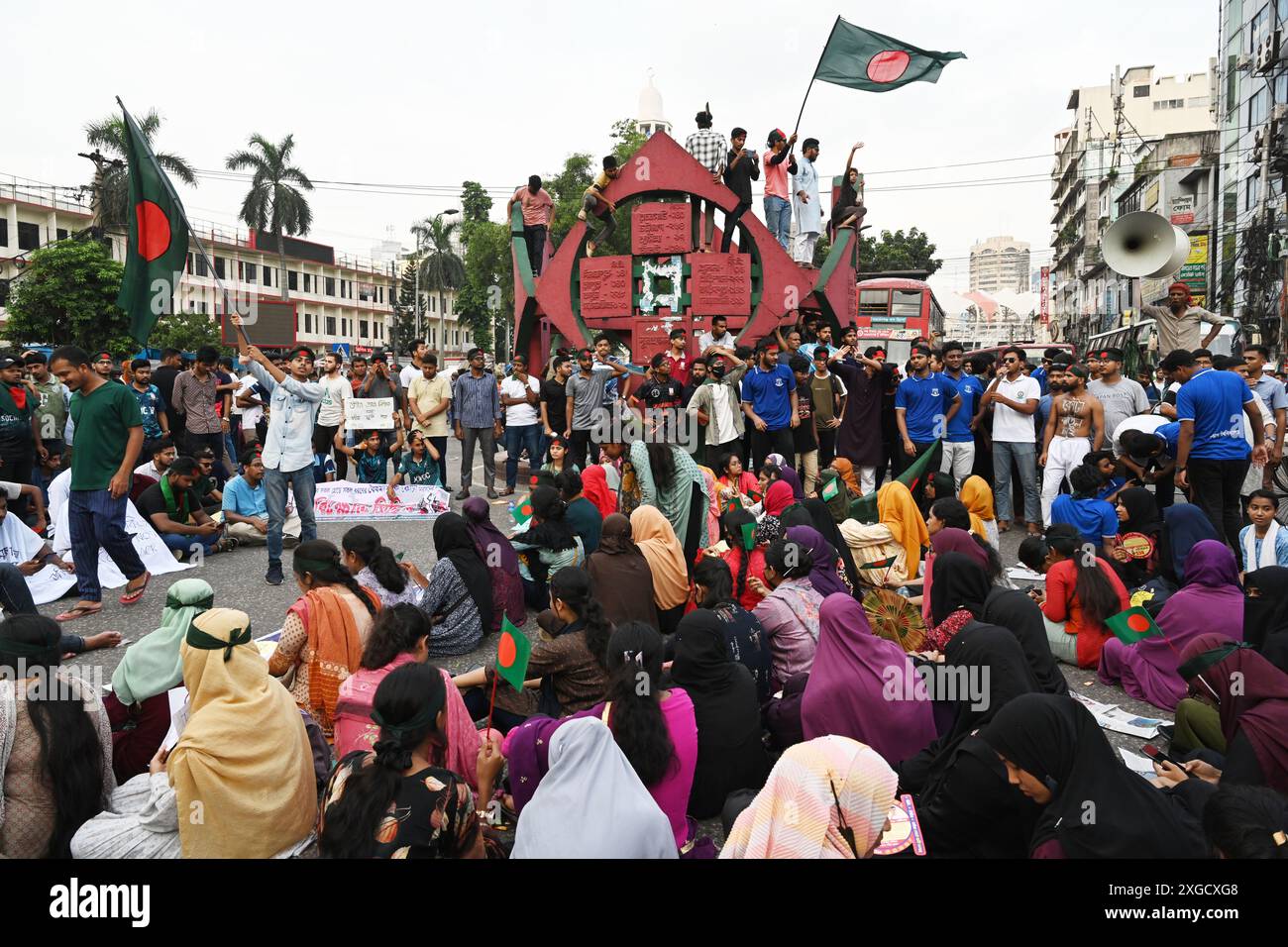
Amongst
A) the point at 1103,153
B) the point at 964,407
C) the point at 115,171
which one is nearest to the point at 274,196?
the point at 115,171

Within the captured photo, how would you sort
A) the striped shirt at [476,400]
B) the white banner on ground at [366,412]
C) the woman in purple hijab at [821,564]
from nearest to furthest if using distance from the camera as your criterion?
the woman in purple hijab at [821,564] → the white banner on ground at [366,412] → the striped shirt at [476,400]

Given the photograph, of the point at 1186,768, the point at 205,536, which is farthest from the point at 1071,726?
the point at 205,536

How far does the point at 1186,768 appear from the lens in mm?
3498

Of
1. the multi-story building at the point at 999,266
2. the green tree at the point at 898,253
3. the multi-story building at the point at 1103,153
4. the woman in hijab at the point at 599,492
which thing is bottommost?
the woman in hijab at the point at 599,492

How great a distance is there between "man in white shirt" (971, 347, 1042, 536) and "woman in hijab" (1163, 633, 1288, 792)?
5.15m

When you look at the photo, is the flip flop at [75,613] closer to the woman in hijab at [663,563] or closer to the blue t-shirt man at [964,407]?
the woman in hijab at [663,563]

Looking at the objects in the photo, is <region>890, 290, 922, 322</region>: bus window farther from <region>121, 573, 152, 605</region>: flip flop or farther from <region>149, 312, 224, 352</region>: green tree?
<region>149, 312, 224, 352</region>: green tree

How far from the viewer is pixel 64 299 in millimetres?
26422

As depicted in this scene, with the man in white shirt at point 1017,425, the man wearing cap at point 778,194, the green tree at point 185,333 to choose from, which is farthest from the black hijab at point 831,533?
the green tree at point 185,333

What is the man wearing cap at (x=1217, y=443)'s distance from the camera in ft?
22.6

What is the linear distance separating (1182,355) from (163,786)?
7.97m

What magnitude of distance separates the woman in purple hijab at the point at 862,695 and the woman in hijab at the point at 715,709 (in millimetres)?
328

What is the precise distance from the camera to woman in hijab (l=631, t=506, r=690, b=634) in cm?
566

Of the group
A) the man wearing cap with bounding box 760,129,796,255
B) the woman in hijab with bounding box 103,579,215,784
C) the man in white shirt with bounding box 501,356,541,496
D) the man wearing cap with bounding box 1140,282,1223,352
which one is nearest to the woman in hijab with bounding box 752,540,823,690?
the woman in hijab with bounding box 103,579,215,784
